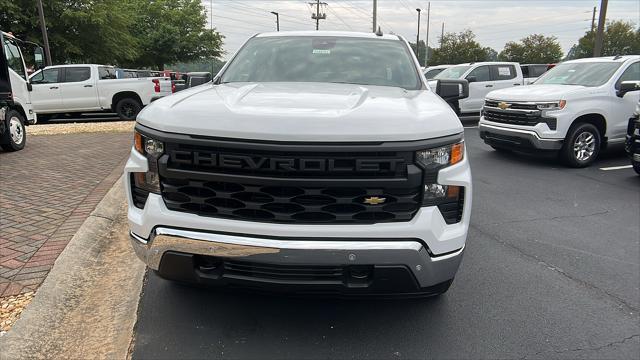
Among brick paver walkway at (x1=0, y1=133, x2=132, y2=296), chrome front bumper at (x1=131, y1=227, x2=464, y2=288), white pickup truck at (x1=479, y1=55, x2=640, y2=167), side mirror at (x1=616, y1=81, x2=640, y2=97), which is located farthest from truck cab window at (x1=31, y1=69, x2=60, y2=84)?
side mirror at (x1=616, y1=81, x2=640, y2=97)

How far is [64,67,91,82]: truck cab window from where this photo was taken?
1463cm

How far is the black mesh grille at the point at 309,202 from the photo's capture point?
98.3 inches

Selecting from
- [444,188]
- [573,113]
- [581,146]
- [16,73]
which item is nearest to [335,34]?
[444,188]

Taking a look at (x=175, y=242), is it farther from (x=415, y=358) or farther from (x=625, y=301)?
(x=625, y=301)

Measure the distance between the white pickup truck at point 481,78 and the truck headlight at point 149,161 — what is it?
40.6ft

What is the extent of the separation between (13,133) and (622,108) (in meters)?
10.7

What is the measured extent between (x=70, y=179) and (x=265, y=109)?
470 cm

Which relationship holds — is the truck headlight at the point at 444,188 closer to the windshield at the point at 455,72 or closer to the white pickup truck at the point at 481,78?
the white pickup truck at the point at 481,78

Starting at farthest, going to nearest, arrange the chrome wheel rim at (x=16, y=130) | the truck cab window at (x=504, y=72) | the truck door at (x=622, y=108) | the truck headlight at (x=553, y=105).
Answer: the truck cab window at (x=504, y=72) → the chrome wheel rim at (x=16, y=130) → the truck door at (x=622, y=108) → the truck headlight at (x=553, y=105)

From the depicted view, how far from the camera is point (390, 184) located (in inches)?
97.0

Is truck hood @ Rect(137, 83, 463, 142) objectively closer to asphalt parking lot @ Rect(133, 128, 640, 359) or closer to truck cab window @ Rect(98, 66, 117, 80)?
asphalt parking lot @ Rect(133, 128, 640, 359)

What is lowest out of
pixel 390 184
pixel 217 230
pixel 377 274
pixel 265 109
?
pixel 377 274

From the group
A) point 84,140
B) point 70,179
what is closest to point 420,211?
point 70,179

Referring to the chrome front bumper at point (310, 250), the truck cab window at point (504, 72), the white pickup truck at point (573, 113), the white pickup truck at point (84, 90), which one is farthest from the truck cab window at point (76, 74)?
the chrome front bumper at point (310, 250)
